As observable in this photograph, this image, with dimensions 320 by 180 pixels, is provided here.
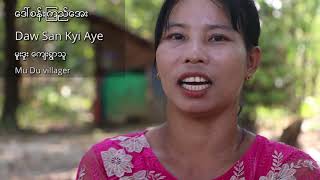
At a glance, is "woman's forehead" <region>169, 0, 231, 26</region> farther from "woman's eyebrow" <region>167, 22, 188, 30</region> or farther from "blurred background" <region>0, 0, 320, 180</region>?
"blurred background" <region>0, 0, 320, 180</region>

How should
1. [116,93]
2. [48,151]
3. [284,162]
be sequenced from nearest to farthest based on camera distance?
[284,162], [48,151], [116,93]

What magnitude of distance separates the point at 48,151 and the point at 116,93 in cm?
361

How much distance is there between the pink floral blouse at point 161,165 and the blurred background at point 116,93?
2.30 m

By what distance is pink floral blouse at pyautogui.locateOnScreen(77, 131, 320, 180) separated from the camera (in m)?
1.48

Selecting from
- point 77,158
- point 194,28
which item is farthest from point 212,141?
point 77,158

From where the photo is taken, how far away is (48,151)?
28.0 ft

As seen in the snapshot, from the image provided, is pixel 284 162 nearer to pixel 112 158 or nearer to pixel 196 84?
pixel 196 84

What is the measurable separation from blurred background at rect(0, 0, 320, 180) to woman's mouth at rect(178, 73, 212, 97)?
7.94 ft

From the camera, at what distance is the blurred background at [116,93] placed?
23.4 ft

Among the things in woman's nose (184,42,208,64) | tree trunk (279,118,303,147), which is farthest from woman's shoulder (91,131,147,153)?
tree trunk (279,118,303,147)

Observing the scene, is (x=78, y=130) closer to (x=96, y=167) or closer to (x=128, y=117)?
(x=128, y=117)

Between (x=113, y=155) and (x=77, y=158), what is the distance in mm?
6304

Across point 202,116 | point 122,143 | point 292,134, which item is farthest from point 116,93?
point 202,116

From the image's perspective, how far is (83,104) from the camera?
53.3 ft
